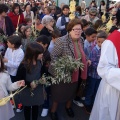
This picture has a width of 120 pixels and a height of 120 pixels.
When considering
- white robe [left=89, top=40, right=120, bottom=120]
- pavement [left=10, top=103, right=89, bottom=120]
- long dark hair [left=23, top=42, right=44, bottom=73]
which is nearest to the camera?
white robe [left=89, top=40, right=120, bottom=120]

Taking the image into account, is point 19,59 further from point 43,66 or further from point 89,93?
point 89,93

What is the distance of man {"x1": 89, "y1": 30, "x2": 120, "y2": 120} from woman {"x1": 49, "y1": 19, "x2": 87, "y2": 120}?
855 millimetres

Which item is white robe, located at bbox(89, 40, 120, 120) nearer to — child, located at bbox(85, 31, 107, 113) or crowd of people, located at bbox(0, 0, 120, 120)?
crowd of people, located at bbox(0, 0, 120, 120)

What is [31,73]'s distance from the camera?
3.20 meters

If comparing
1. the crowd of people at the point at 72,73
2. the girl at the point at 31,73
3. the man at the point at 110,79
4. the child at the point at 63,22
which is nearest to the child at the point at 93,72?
the crowd of people at the point at 72,73

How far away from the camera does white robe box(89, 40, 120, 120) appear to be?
2.25 metres

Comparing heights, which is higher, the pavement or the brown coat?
the brown coat

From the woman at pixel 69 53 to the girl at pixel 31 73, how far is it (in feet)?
0.88

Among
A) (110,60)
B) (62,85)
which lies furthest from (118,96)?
(62,85)

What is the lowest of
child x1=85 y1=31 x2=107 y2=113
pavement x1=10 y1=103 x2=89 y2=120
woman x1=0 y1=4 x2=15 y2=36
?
pavement x1=10 y1=103 x2=89 y2=120

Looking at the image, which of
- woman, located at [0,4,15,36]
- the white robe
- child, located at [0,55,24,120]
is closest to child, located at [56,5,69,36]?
woman, located at [0,4,15,36]

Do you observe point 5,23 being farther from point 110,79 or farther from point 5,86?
point 110,79

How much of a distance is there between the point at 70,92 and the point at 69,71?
23.7 inches

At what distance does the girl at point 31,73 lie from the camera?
3104mm
